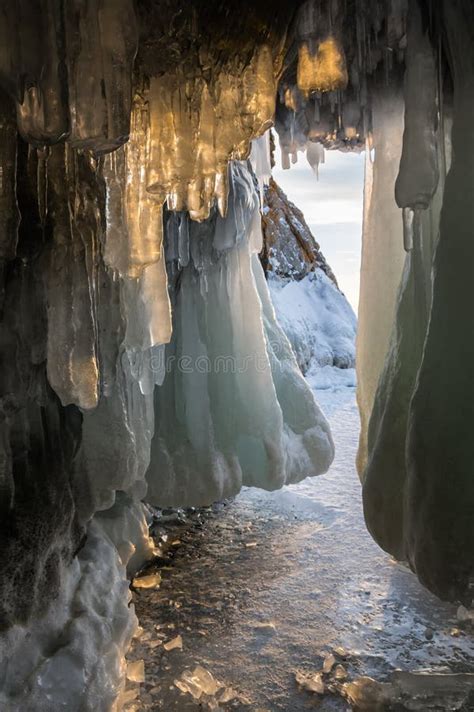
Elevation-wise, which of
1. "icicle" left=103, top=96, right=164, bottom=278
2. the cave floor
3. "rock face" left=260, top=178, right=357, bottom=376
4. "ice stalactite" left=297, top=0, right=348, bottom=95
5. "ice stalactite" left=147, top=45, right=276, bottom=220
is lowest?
the cave floor

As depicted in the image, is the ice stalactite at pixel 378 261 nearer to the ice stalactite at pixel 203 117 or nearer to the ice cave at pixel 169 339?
the ice cave at pixel 169 339

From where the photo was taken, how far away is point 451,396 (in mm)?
2666

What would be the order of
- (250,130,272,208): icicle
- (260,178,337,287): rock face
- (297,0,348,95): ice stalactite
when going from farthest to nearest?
(260,178,337,287): rock face < (250,130,272,208): icicle < (297,0,348,95): ice stalactite

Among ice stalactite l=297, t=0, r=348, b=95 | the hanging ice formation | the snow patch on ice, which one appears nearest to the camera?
the hanging ice formation

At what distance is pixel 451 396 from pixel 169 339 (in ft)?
5.77

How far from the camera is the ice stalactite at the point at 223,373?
5586 millimetres

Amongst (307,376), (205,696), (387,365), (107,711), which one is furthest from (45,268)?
(307,376)

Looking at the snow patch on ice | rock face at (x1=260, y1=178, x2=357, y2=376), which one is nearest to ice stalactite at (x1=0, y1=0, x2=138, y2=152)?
the snow patch on ice

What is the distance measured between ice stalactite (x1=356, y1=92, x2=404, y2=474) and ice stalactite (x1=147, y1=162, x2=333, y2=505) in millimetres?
1426

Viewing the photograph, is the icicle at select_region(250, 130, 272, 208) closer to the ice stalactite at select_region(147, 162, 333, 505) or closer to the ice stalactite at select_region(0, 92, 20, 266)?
the ice stalactite at select_region(147, 162, 333, 505)

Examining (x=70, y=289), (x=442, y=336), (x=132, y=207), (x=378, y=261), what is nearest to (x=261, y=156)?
(x=378, y=261)

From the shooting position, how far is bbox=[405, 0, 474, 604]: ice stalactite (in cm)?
262

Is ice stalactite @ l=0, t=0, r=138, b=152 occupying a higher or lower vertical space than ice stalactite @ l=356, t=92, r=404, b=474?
higher

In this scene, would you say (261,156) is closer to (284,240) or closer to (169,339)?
(169,339)
